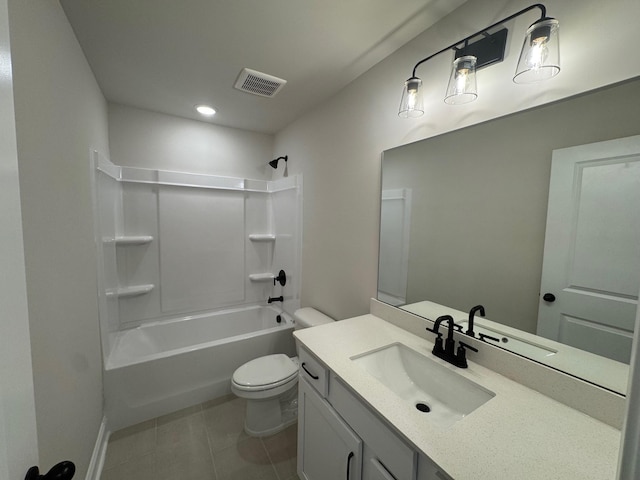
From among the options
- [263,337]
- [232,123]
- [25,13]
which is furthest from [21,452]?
[232,123]

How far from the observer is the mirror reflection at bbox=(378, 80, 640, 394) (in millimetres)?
823

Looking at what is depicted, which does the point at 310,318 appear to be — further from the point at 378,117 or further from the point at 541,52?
the point at 541,52

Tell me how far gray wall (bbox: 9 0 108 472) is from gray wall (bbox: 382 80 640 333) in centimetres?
162

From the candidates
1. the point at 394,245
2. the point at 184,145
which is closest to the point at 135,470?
the point at 394,245

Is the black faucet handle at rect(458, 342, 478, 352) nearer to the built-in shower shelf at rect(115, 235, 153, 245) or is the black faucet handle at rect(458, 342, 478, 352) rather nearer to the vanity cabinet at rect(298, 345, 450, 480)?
the vanity cabinet at rect(298, 345, 450, 480)

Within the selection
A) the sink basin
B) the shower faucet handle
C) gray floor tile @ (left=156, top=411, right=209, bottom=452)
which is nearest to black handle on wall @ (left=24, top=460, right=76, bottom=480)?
the sink basin

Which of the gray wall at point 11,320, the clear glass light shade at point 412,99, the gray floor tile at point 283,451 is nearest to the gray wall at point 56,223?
the gray wall at point 11,320

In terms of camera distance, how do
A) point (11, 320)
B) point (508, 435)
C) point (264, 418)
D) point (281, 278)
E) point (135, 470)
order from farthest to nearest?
point (281, 278) → point (264, 418) → point (135, 470) → point (508, 435) → point (11, 320)

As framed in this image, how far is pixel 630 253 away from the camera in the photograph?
802mm

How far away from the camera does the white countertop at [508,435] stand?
2.14 ft

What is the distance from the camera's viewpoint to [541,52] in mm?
887

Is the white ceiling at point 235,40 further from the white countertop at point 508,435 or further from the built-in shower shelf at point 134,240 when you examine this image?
the white countertop at point 508,435

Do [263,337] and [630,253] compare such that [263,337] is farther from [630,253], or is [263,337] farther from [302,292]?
[630,253]

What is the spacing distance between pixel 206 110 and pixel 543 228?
259 cm
